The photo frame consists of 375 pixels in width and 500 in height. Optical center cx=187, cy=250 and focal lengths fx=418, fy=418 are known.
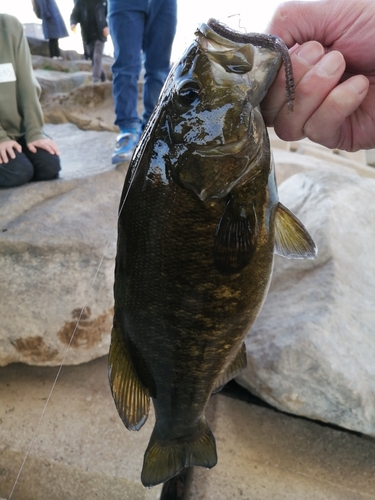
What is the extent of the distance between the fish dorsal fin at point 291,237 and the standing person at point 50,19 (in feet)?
33.2

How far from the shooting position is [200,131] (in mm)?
1033

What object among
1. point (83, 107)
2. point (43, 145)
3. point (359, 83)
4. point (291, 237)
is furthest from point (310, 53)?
point (83, 107)

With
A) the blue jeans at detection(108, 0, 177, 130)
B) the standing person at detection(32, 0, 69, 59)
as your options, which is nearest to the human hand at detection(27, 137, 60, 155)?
the blue jeans at detection(108, 0, 177, 130)

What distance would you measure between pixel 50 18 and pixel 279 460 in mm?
10459

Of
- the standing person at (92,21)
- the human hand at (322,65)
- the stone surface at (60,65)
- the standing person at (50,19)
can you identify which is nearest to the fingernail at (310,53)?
the human hand at (322,65)

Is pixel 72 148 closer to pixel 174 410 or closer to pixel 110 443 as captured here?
pixel 110 443

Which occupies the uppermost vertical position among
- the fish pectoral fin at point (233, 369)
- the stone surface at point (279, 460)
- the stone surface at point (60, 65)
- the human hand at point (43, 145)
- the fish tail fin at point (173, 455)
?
the fish pectoral fin at point (233, 369)

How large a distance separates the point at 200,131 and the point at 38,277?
1.80 m

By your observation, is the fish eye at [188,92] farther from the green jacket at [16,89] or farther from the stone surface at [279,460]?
the green jacket at [16,89]

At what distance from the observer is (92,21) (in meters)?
7.49

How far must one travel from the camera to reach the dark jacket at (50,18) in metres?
9.25

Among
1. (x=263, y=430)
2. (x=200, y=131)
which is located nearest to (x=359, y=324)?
(x=263, y=430)

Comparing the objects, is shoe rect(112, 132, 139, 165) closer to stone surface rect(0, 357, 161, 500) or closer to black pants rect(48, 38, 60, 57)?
stone surface rect(0, 357, 161, 500)

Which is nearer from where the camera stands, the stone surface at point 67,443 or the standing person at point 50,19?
the stone surface at point 67,443
